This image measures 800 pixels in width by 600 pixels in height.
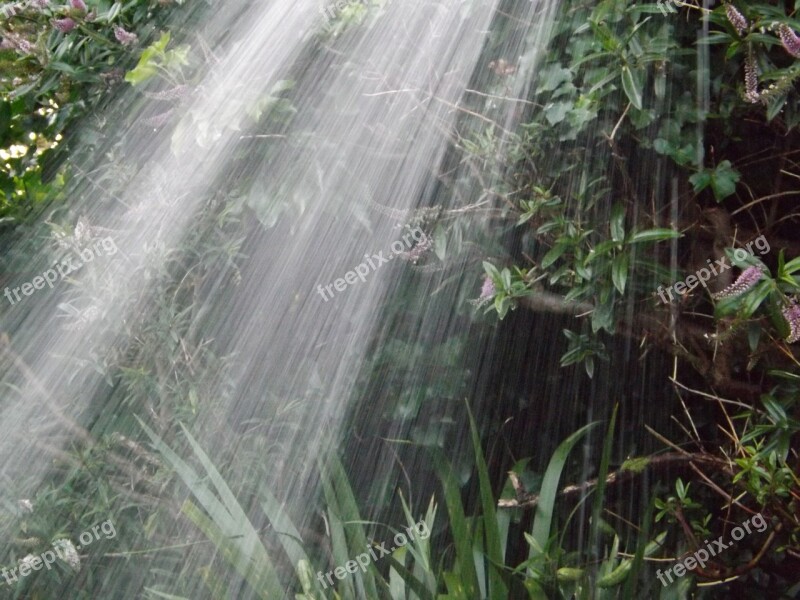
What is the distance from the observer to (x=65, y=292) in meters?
2.80

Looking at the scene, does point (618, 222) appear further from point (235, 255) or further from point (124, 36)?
point (124, 36)

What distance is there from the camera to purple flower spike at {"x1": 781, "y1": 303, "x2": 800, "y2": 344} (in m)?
1.75

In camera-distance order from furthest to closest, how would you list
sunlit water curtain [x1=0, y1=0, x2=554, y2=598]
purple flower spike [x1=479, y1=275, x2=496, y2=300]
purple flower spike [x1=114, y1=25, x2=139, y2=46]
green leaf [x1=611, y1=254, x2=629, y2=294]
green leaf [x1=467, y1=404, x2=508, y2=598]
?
1. purple flower spike [x1=114, y1=25, x2=139, y2=46]
2. sunlit water curtain [x1=0, y1=0, x2=554, y2=598]
3. purple flower spike [x1=479, y1=275, x2=496, y2=300]
4. green leaf [x1=611, y1=254, x2=629, y2=294]
5. green leaf [x1=467, y1=404, x2=508, y2=598]

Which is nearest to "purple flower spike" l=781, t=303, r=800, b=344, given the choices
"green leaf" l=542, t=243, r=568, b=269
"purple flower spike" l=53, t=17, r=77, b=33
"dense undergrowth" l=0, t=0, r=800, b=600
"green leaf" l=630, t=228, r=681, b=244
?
"dense undergrowth" l=0, t=0, r=800, b=600

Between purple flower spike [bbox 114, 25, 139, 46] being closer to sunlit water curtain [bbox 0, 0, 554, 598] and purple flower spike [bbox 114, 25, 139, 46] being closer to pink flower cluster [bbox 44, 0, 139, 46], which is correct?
pink flower cluster [bbox 44, 0, 139, 46]

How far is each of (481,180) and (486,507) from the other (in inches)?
35.6

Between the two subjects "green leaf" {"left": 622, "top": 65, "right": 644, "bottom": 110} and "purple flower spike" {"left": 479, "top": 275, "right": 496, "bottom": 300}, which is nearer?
"green leaf" {"left": 622, "top": 65, "right": 644, "bottom": 110}

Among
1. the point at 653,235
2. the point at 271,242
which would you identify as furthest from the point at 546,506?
the point at 271,242

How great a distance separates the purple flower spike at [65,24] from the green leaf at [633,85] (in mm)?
1861

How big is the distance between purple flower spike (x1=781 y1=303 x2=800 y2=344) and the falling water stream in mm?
843

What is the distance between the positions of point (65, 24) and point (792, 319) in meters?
2.40

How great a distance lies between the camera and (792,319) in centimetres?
176

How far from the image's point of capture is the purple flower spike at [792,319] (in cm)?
175

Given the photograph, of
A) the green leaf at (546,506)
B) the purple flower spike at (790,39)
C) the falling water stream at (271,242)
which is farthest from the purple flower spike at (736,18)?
the green leaf at (546,506)
